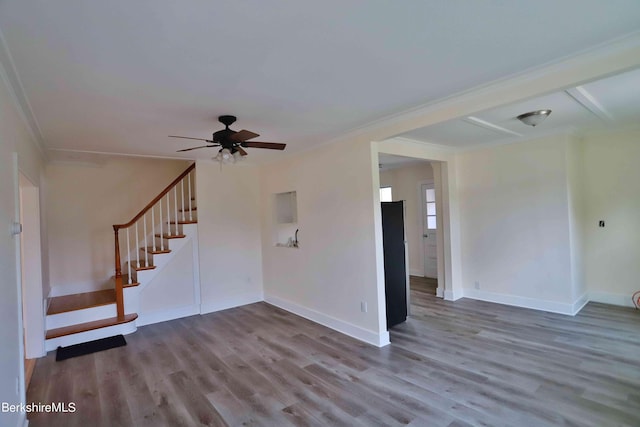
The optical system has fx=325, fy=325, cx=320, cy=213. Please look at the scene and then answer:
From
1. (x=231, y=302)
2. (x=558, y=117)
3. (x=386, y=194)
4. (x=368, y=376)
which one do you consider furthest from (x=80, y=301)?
(x=558, y=117)

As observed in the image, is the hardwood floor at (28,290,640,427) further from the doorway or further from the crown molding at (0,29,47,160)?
the doorway

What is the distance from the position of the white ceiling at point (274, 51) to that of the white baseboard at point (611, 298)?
123 inches

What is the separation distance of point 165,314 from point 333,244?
9.34 feet

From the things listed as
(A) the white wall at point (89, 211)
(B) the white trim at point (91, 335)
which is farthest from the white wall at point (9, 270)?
(A) the white wall at point (89, 211)

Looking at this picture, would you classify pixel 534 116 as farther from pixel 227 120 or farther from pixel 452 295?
pixel 227 120

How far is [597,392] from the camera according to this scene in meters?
2.63

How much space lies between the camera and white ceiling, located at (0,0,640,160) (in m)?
1.61

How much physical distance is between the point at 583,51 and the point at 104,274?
22.9 feet

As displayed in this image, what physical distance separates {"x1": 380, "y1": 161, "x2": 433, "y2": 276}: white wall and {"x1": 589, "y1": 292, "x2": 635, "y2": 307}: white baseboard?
301 cm

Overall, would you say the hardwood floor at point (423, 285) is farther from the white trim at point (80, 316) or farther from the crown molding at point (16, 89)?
the crown molding at point (16, 89)

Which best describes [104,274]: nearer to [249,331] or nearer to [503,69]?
[249,331]

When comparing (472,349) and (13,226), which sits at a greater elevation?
(13,226)

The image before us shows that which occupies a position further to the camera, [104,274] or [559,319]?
[104,274]

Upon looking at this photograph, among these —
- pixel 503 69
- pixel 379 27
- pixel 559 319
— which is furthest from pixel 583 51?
pixel 559 319
